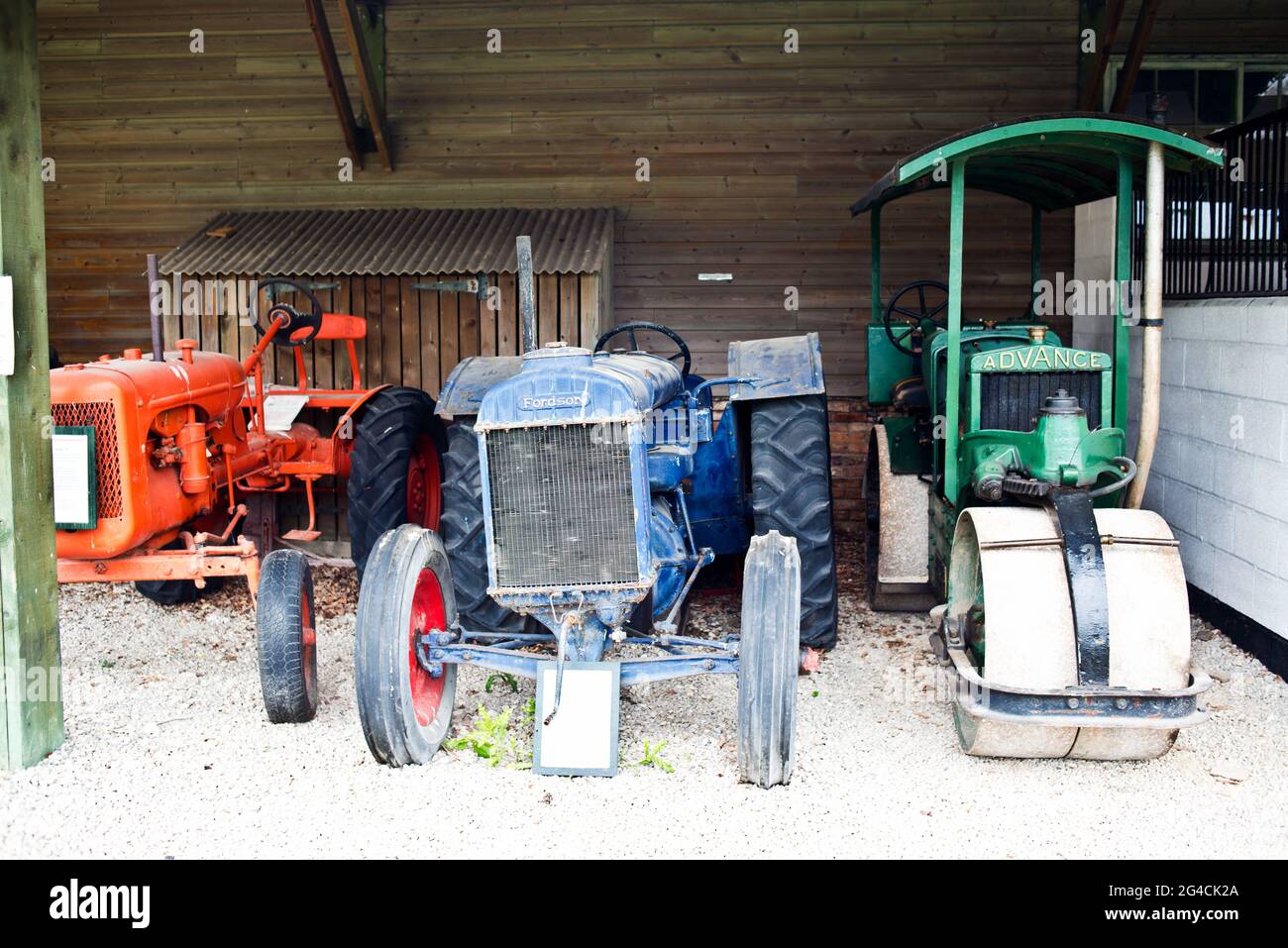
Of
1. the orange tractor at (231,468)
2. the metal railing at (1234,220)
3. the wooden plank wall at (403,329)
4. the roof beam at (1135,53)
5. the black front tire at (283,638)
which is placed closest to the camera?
the black front tire at (283,638)

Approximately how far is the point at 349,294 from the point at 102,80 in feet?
8.59

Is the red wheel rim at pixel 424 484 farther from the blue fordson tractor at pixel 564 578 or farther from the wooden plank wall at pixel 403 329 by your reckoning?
the blue fordson tractor at pixel 564 578

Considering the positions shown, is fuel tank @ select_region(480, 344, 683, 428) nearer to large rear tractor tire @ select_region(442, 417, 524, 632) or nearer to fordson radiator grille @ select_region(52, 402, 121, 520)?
large rear tractor tire @ select_region(442, 417, 524, 632)

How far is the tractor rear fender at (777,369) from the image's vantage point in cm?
543

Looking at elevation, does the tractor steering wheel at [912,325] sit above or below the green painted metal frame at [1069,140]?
below

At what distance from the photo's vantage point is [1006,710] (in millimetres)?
3936

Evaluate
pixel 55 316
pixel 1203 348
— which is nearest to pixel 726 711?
pixel 1203 348

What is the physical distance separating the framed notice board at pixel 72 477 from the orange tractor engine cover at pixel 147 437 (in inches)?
3.5

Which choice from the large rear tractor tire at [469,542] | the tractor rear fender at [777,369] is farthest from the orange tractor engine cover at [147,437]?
the tractor rear fender at [777,369]

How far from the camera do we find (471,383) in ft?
17.5

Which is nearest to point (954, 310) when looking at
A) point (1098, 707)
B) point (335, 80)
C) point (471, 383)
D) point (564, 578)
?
point (1098, 707)

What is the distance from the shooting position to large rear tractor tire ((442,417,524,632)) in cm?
493

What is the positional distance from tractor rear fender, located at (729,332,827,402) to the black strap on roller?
4.78 ft

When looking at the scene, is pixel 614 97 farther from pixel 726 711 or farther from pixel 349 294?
pixel 726 711
